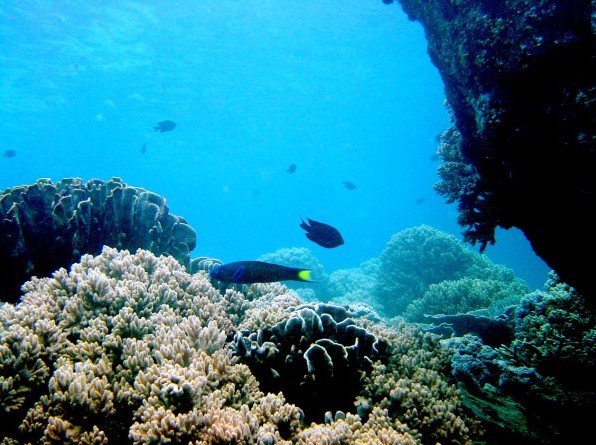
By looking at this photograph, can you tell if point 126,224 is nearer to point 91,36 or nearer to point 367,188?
point 91,36

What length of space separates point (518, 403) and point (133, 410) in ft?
11.2

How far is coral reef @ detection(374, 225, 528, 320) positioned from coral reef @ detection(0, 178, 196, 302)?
8048mm

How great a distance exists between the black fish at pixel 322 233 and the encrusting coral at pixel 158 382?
1555 millimetres

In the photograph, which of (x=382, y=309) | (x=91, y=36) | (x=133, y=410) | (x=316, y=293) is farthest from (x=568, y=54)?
(x=91, y=36)

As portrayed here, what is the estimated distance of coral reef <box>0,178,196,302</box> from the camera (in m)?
4.41

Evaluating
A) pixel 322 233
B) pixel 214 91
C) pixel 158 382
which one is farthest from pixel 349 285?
pixel 214 91

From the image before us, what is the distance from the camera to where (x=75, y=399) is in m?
2.24

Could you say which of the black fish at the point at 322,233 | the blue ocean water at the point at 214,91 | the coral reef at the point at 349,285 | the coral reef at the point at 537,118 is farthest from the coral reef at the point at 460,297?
the blue ocean water at the point at 214,91

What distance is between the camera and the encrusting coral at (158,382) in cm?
216

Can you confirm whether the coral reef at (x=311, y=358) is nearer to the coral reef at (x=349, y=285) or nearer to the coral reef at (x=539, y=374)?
the coral reef at (x=539, y=374)

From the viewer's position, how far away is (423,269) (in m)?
13.4

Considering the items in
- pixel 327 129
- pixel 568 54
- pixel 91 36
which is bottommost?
pixel 568 54

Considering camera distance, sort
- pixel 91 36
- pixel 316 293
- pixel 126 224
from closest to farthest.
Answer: pixel 126 224 < pixel 316 293 < pixel 91 36

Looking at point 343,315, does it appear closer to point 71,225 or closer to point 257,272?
point 257,272
